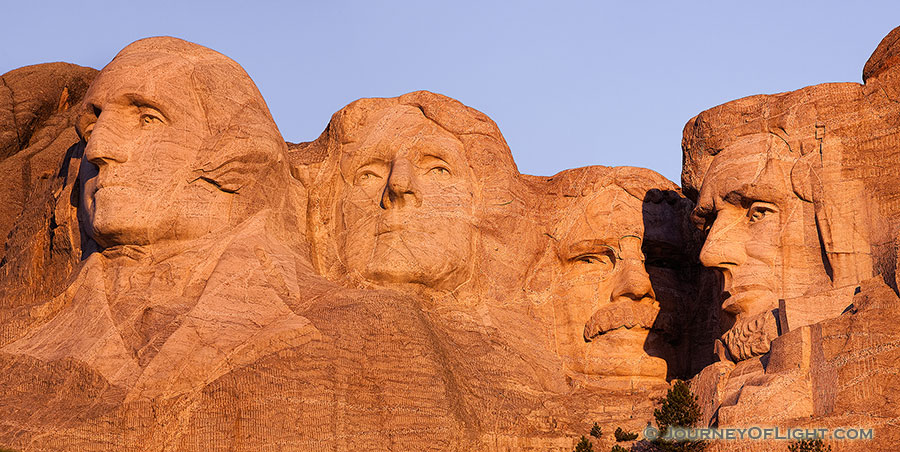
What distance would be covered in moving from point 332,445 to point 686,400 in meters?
3.55

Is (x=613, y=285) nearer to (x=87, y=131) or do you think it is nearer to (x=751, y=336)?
(x=751, y=336)

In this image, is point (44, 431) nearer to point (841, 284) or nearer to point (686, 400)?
point (686, 400)

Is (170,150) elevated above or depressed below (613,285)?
above

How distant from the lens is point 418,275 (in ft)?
59.9

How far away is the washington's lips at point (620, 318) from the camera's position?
19344mm

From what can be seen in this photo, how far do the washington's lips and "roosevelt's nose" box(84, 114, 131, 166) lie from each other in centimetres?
631

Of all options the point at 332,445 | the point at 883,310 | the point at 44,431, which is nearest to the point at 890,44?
the point at 883,310

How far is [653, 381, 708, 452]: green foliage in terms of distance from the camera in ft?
48.2

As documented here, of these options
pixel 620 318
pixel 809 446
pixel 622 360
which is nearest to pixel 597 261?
pixel 620 318

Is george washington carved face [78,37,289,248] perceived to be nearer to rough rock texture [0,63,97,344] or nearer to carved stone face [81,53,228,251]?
carved stone face [81,53,228,251]

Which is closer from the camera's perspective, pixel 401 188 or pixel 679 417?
pixel 679 417

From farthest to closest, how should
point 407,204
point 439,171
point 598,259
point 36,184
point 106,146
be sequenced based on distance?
point 36,184 → point 598,259 → point 439,171 → point 407,204 → point 106,146

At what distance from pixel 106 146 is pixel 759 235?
24.5 feet

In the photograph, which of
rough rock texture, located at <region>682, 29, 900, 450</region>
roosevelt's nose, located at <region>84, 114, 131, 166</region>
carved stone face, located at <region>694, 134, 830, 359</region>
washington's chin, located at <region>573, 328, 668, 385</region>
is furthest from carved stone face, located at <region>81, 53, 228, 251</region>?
rough rock texture, located at <region>682, 29, 900, 450</region>
